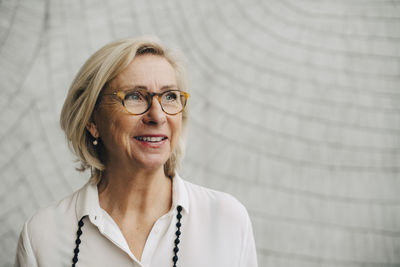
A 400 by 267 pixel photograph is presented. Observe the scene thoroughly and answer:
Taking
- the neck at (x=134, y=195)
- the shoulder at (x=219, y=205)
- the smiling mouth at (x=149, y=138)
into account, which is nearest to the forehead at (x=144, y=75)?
the smiling mouth at (x=149, y=138)

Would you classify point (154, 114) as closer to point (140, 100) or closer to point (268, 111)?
point (140, 100)

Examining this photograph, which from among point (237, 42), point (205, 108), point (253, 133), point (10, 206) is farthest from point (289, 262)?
point (10, 206)

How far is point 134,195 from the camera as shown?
48.9 inches

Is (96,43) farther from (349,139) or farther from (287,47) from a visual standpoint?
(349,139)

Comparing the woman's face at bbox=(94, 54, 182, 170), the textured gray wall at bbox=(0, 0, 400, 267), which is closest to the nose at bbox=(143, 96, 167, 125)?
the woman's face at bbox=(94, 54, 182, 170)

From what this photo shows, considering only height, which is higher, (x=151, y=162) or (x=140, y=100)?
(x=140, y=100)

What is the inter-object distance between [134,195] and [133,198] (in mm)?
11

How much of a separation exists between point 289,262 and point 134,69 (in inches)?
49.1

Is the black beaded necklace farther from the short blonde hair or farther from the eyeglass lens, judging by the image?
the eyeglass lens

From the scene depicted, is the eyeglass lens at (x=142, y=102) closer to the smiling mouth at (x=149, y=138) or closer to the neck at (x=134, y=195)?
the smiling mouth at (x=149, y=138)

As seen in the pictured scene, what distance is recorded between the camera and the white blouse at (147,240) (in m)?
1.16

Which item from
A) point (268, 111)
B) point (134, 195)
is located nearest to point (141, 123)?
point (134, 195)

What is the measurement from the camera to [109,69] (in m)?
1.17

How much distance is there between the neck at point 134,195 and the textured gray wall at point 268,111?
0.63m
